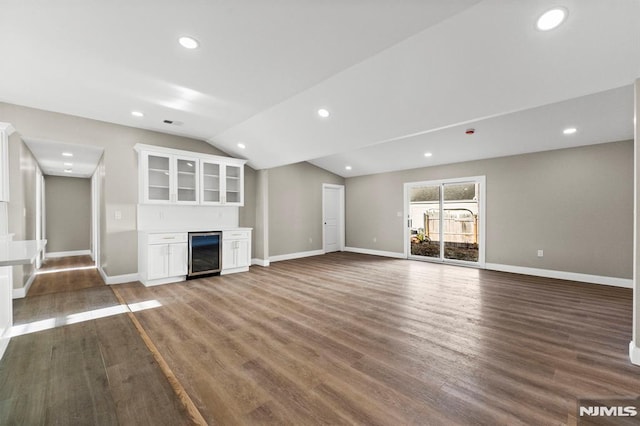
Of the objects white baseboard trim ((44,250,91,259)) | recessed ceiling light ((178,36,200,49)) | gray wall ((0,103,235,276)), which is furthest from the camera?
white baseboard trim ((44,250,91,259))

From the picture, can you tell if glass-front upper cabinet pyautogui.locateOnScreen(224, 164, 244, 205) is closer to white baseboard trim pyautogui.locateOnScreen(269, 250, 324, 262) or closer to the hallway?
white baseboard trim pyautogui.locateOnScreen(269, 250, 324, 262)

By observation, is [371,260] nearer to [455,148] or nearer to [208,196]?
[455,148]

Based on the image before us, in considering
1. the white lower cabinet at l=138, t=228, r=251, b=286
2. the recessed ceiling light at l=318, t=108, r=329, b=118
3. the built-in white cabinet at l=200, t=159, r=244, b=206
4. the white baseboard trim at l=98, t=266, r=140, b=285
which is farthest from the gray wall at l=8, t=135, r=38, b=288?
the recessed ceiling light at l=318, t=108, r=329, b=118

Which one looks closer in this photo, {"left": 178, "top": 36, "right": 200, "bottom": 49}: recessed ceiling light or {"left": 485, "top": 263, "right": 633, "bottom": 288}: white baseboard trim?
{"left": 178, "top": 36, "right": 200, "bottom": 49}: recessed ceiling light

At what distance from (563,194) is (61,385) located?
712 centimetres

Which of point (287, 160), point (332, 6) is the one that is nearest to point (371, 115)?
point (332, 6)

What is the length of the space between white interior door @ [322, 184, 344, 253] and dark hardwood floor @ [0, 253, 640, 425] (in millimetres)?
4050

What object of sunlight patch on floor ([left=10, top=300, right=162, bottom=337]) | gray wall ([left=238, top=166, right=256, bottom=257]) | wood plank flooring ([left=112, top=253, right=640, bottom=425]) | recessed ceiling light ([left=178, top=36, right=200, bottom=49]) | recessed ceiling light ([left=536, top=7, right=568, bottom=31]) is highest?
recessed ceiling light ([left=178, top=36, right=200, bottom=49])

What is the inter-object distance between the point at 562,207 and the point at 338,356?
5.20 meters

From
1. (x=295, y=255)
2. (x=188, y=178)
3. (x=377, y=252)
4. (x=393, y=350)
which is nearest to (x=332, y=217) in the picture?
(x=377, y=252)

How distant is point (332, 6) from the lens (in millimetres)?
1993

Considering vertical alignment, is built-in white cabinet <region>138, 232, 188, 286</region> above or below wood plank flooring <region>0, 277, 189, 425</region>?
above

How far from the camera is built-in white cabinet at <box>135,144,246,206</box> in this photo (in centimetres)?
461

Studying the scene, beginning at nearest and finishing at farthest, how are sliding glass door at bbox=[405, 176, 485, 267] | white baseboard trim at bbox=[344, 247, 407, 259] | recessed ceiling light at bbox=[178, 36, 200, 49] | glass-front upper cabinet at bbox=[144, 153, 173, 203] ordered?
recessed ceiling light at bbox=[178, 36, 200, 49]
glass-front upper cabinet at bbox=[144, 153, 173, 203]
sliding glass door at bbox=[405, 176, 485, 267]
white baseboard trim at bbox=[344, 247, 407, 259]
